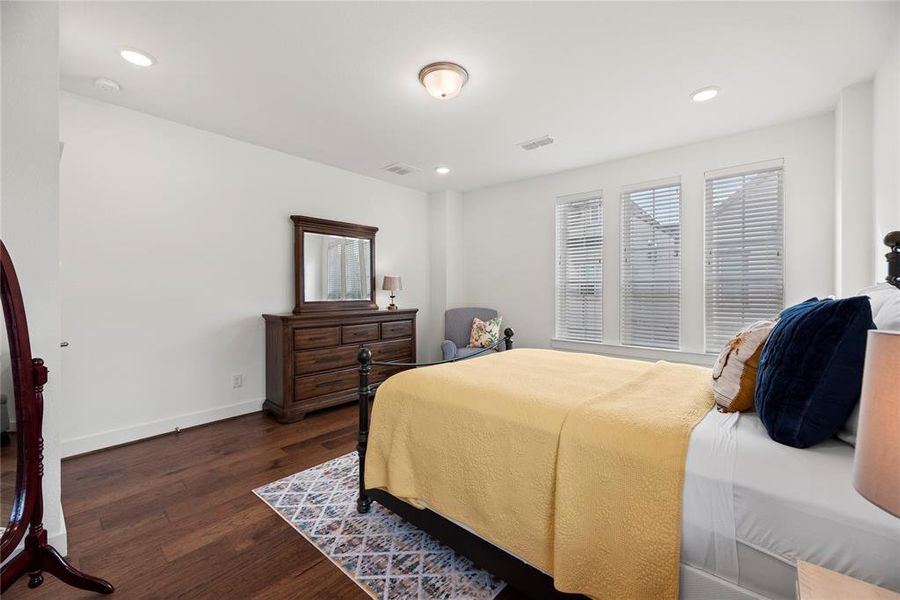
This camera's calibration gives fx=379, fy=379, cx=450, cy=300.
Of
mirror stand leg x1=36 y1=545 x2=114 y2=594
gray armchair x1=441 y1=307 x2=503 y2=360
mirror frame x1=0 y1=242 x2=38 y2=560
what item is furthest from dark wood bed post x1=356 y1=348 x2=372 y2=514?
gray armchair x1=441 y1=307 x2=503 y2=360

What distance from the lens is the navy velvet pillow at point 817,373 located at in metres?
1.05

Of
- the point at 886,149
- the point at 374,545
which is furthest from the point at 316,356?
the point at 886,149

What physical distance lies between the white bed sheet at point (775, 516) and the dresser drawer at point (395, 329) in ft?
11.5

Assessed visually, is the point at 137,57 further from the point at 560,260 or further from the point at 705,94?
the point at 560,260

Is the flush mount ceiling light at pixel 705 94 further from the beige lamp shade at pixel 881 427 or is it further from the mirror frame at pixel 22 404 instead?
the mirror frame at pixel 22 404

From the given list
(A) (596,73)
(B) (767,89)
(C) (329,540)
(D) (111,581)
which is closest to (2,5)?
(D) (111,581)

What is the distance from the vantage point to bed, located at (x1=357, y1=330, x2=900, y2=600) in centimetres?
→ 90

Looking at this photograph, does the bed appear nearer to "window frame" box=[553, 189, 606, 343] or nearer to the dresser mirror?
"window frame" box=[553, 189, 606, 343]

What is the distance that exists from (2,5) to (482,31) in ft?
6.94

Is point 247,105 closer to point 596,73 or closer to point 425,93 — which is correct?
point 425,93

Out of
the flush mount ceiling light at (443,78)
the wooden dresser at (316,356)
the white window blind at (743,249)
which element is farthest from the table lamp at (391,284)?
the white window blind at (743,249)

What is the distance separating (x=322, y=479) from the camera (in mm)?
2475

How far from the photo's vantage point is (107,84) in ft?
8.45

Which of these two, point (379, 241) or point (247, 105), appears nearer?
point (247, 105)
